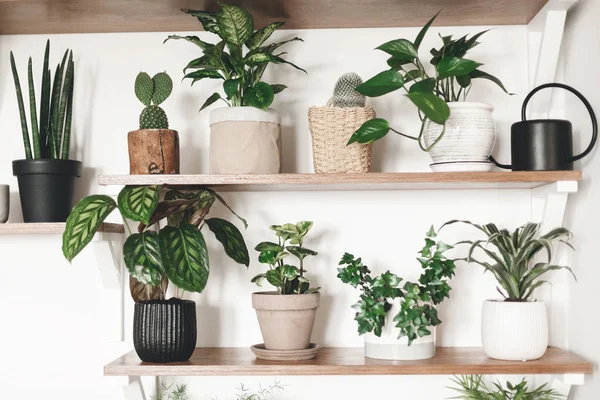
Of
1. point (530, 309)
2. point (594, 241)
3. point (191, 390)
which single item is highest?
point (594, 241)

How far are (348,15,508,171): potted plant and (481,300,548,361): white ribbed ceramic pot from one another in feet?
1.02

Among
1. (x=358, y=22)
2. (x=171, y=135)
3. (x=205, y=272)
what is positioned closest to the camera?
(x=205, y=272)

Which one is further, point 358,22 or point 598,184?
point 358,22

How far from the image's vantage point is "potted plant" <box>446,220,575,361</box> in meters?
1.44

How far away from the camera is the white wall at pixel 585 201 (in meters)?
1.44

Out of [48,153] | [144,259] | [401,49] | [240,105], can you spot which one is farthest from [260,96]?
[48,153]

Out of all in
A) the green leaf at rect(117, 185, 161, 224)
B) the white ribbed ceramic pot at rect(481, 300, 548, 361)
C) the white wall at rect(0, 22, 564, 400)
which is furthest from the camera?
the white wall at rect(0, 22, 564, 400)

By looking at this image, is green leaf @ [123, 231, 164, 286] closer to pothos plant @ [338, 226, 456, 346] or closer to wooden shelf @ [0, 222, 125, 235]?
wooden shelf @ [0, 222, 125, 235]

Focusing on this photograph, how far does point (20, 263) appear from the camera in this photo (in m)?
1.71

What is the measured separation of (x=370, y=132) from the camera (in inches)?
56.3

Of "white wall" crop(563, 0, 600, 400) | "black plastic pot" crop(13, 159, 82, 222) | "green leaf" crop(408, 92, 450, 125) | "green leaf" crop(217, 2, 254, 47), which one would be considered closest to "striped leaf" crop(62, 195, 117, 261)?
"black plastic pot" crop(13, 159, 82, 222)

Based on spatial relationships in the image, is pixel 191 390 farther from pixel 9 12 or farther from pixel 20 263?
pixel 9 12

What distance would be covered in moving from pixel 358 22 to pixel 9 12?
0.82 meters


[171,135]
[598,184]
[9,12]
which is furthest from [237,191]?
[598,184]
